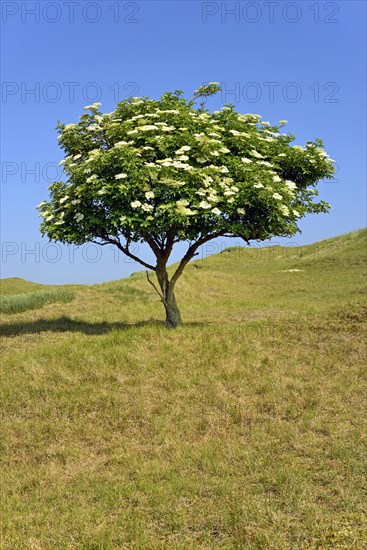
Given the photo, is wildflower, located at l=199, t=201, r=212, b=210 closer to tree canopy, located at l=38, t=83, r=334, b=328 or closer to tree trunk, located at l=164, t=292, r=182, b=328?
tree canopy, located at l=38, t=83, r=334, b=328


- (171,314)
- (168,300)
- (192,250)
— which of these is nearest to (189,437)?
(171,314)

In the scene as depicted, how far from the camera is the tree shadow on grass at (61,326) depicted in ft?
72.8

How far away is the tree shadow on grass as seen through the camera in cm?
2220

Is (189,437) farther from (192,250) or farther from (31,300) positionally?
(31,300)

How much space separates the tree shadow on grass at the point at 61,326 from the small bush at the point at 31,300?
4634 millimetres

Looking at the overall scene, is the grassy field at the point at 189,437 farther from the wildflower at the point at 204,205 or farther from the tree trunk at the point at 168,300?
the wildflower at the point at 204,205

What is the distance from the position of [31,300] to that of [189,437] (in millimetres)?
23172

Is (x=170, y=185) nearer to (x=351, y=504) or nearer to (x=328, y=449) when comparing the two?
(x=328, y=449)

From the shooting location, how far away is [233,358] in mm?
14836

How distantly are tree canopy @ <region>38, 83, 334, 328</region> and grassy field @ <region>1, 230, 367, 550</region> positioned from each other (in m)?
4.08

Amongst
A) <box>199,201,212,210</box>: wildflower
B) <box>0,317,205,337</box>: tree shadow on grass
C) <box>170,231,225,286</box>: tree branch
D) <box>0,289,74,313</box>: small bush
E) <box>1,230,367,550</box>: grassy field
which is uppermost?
<box>199,201,212,210</box>: wildflower

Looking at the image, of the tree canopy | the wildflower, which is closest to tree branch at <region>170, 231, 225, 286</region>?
the tree canopy

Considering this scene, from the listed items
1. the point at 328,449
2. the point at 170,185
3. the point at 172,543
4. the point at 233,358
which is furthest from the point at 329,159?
the point at 172,543

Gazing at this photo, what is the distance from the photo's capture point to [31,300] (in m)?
31.7
